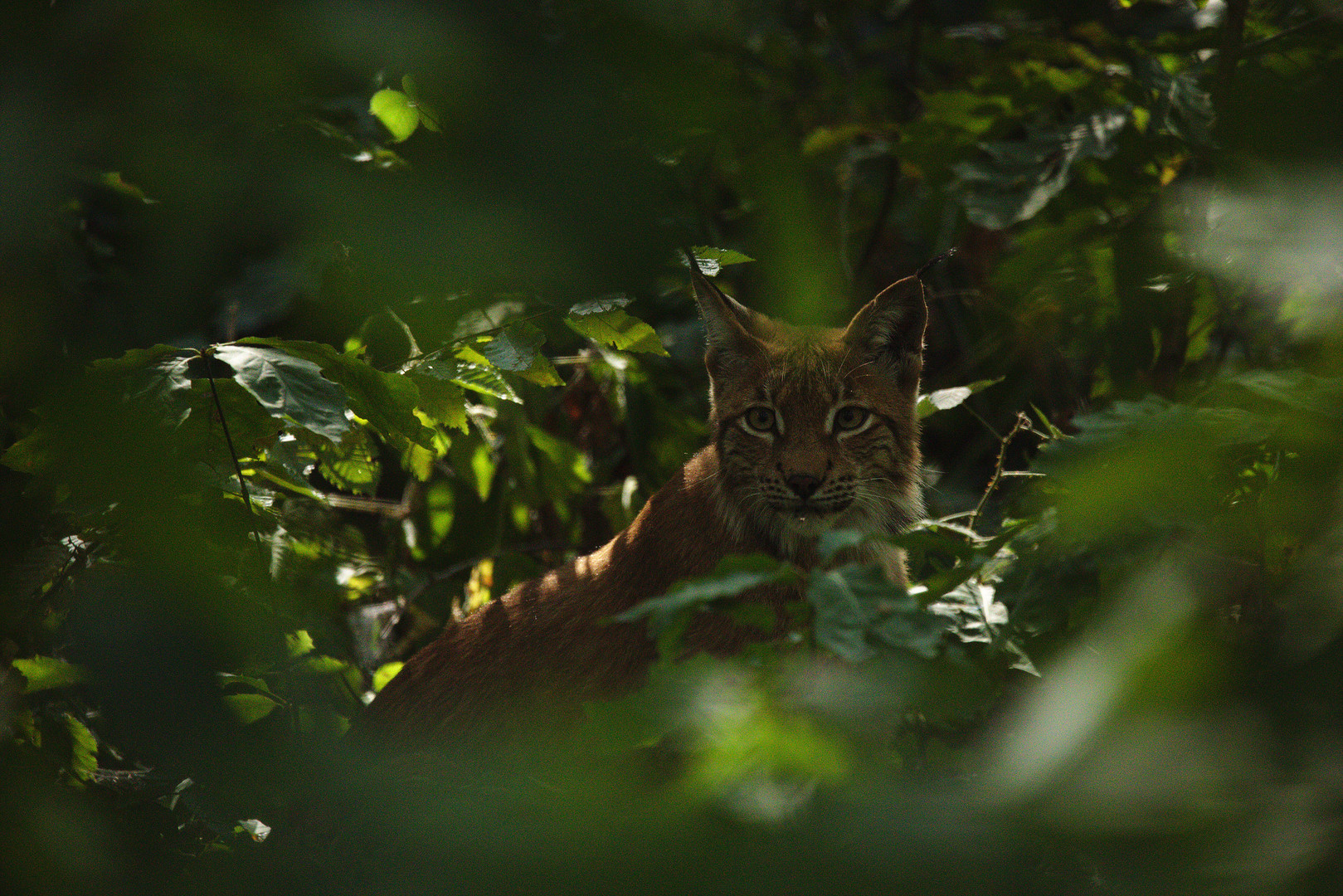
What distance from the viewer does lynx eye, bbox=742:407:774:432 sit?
3.63 metres

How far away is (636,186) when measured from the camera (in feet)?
1.98

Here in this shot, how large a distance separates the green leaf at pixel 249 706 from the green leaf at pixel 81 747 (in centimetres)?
135

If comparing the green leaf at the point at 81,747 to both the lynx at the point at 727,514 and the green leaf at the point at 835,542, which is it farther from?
the green leaf at the point at 835,542

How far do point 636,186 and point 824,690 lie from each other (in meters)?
0.54

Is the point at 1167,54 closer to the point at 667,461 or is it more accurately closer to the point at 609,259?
the point at 667,461

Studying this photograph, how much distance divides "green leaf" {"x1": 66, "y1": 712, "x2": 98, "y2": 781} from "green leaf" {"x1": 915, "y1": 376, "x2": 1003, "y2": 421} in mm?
2556

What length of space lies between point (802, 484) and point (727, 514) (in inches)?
11.1

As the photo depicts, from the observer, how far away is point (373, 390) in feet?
7.99

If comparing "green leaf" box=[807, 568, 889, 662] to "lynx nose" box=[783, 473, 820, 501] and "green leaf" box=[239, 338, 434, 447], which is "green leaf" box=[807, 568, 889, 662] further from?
"lynx nose" box=[783, 473, 820, 501]

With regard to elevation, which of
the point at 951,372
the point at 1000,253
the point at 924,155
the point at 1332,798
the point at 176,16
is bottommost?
the point at 951,372

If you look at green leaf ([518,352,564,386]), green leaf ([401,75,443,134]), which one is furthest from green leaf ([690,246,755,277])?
green leaf ([401,75,443,134])

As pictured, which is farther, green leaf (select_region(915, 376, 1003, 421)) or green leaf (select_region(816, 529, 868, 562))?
green leaf (select_region(915, 376, 1003, 421))

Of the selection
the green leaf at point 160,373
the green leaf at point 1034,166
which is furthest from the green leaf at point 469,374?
the green leaf at point 1034,166

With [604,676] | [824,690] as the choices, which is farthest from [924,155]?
[824,690]
